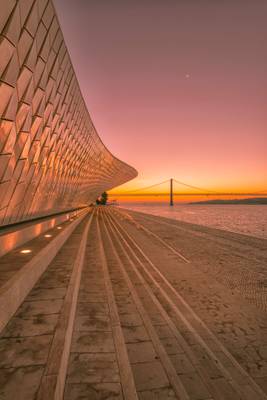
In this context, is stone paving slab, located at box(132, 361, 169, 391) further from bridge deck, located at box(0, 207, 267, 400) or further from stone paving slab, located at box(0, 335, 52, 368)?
stone paving slab, located at box(0, 335, 52, 368)

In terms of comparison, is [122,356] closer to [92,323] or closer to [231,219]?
[92,323]

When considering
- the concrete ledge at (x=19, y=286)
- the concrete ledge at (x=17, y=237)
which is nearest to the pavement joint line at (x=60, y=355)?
the concrete ledge at (x=19, y=286)

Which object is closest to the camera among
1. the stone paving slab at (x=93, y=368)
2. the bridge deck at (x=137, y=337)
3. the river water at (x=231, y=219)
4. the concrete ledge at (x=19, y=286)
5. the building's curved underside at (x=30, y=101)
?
the bridge deck at (x=137, y=337)

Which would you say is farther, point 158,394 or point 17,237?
point 17,237

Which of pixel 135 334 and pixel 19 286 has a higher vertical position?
pixel 19 286

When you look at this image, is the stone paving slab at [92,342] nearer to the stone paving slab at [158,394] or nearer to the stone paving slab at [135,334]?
the stone paving slab at [135,334]

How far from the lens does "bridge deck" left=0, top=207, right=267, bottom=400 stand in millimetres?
3312

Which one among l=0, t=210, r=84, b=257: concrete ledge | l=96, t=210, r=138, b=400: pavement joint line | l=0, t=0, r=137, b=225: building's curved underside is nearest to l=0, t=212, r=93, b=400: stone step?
l=96, t=210, r=138, b=400: pavement joint line

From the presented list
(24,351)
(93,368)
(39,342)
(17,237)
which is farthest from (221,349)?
(17,237)

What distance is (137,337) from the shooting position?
4.55 m

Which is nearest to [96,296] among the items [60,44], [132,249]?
[132,249]

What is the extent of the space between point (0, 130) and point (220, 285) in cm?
990

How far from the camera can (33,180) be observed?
15203 mm

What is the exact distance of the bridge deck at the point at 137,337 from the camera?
3312 mm
